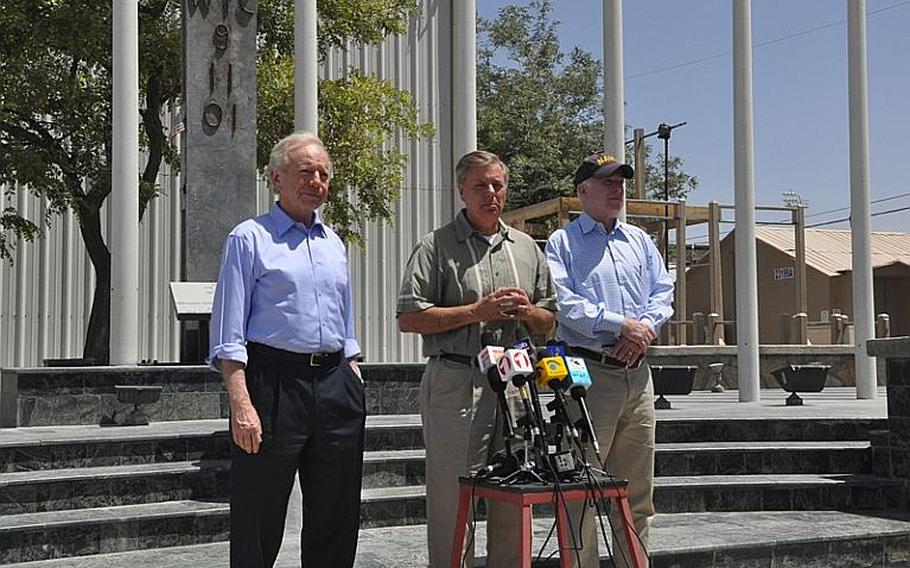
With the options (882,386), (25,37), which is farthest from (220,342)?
(882,386)

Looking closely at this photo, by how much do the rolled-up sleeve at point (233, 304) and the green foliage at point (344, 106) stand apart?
742 cm

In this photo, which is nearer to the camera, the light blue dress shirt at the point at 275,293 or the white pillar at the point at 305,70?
the light blue dress shirt at the point at 275,293

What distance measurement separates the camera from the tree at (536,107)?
88.0ft

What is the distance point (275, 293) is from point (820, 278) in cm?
1887

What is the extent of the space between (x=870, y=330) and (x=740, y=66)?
8.75ft

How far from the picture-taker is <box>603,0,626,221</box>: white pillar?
884cm

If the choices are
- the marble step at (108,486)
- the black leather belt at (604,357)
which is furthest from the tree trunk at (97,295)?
the black leather belt at (604,357)

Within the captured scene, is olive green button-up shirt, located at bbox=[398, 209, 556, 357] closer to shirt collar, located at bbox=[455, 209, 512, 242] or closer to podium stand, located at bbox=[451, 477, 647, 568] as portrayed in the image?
shirt collar, located at bbox=[455, 209, 512, 242]

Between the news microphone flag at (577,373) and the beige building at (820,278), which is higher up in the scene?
the beige building at (820,278)

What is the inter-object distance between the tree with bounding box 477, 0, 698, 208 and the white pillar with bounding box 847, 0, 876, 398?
1593 cm

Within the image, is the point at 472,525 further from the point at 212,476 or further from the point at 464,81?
the point at 464,81

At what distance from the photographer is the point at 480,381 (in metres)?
3.83

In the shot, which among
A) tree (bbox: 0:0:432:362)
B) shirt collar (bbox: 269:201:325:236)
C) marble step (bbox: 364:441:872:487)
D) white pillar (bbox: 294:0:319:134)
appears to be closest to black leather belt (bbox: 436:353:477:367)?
shirt collar (bbox: 269:201:325:236)

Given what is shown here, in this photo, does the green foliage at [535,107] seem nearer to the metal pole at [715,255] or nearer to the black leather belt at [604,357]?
the metal pole at [715,255]
